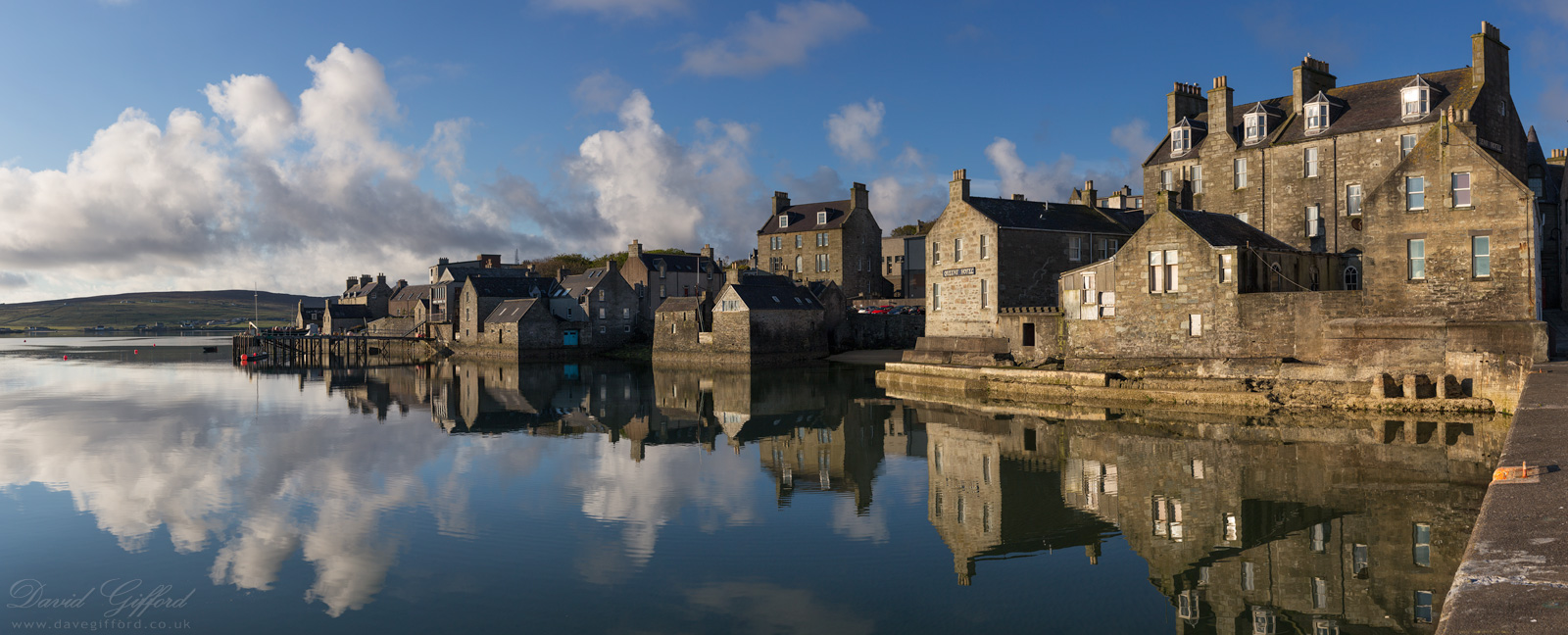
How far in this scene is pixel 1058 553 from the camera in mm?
10539

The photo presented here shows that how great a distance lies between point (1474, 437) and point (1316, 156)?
15.8m

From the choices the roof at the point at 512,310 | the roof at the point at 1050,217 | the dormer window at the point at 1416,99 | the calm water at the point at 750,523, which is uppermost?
the dormer window at the point at 1416,99

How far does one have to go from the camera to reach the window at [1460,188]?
20.1m

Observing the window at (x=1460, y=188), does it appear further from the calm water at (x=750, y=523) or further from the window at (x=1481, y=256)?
the calm water at (x=750, y=523)

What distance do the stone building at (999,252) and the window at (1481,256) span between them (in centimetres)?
1419

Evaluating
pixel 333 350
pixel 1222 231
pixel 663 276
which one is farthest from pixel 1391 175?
pixel 333 350

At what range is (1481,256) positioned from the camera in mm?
19938

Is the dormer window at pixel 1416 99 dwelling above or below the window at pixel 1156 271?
→ above

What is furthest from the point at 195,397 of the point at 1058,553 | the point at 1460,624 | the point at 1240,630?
the point at 1460,624

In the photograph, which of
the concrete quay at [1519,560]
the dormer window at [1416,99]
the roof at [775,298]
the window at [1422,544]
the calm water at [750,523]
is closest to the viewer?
the concrete quay at [1519,560]

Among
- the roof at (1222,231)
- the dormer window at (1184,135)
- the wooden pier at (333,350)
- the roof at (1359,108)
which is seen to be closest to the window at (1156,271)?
the roof at (1222,231)

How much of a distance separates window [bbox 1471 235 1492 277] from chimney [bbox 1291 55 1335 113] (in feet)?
37.5

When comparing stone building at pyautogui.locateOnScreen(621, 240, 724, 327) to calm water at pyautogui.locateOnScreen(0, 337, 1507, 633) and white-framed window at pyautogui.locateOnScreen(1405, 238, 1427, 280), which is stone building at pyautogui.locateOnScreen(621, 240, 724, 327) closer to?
Result: calm water at pyautogui.locateOnScreen(0, 337, 1507, 633)

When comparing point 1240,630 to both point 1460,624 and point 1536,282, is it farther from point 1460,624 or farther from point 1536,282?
point 1536,282
